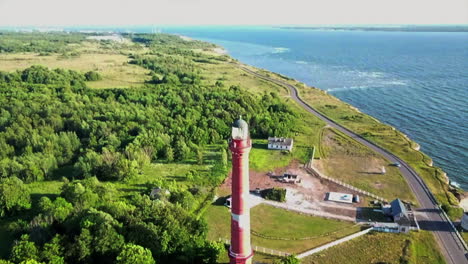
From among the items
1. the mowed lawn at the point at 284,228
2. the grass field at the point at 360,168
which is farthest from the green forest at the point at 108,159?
the grass field at the point at 360,168

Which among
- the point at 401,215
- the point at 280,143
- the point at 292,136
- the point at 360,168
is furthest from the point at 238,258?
the point at 292,136

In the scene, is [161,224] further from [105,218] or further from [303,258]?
[303,258]

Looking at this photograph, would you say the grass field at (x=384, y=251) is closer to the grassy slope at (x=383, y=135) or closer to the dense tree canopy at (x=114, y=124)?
the grassy slope at (x=383, y=135)

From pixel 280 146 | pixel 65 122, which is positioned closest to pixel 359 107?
pixel 280 146

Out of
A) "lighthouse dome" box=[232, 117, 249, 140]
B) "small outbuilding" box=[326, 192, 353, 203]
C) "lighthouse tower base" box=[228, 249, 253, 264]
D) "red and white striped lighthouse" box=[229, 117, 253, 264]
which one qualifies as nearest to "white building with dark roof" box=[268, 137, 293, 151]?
"small outbuilding" box=[326, 192, 353, 203]

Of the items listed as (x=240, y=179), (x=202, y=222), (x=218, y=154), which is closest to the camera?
(x=240, y=179)

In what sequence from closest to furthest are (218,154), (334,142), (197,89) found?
1. (218,154)
2. (334,142)
3. (197,89)

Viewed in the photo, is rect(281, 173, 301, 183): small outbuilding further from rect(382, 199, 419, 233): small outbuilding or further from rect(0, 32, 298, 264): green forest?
rect(382, 199, 419, 233): small outbuilding
